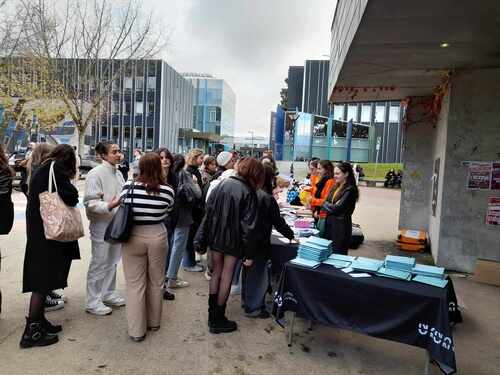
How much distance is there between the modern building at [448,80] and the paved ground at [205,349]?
2023mm

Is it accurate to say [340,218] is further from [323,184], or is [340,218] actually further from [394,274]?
[394,274]

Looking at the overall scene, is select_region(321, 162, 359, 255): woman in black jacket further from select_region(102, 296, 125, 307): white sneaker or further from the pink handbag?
the pink handbag

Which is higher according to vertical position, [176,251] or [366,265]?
A: [366,265]

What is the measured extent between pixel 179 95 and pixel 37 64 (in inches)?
1436

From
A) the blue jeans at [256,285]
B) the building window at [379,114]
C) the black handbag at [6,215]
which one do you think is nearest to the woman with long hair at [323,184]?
the blue jeans at [256,285]

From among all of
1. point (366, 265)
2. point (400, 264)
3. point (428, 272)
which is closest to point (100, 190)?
point (366, 265)

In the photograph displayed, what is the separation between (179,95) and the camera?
5594 centimetres

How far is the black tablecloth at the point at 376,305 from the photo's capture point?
270 centimetres

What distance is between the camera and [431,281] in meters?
2.99

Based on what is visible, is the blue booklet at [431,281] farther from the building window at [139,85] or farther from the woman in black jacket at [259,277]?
the building window at [139,85]

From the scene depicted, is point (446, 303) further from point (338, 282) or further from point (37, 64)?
point (37, 64)

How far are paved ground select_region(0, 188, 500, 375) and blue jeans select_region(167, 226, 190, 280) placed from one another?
16.4 inches

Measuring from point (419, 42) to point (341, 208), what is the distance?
87.1 inches

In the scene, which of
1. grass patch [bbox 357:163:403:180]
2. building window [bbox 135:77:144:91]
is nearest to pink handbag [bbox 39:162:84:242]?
grass patch [bbox 357:163:403:180]
